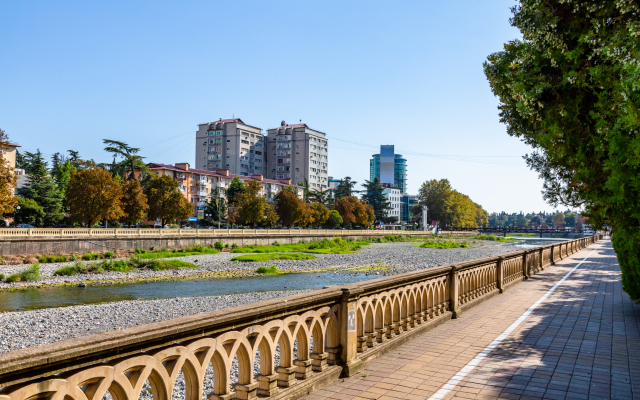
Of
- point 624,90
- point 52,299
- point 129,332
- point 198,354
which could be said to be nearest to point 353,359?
point 198,354

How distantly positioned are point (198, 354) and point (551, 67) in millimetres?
8669

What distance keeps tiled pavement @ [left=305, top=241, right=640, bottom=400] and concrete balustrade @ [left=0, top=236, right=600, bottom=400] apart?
1.04 feet

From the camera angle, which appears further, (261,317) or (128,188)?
(128,188)

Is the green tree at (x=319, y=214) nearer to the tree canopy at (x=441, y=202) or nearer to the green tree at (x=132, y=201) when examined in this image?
the green tree at (x=132, y=201)

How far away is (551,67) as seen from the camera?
9422 mm

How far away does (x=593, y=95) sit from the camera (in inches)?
330

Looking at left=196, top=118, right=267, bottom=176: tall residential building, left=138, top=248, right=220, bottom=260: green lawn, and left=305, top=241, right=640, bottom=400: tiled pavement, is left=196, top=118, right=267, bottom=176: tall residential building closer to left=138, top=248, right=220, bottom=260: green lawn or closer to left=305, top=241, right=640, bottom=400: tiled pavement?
left=138, top=248, right=220, bottom=260: green lawn

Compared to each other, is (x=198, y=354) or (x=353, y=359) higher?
(x=198, y=354)

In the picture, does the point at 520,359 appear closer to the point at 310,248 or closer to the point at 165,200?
the point at 310,248

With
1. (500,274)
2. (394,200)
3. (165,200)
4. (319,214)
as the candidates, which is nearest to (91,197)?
(165,200)

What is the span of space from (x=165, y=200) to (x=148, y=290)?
38.1 metres

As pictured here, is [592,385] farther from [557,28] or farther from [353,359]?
[557,28]

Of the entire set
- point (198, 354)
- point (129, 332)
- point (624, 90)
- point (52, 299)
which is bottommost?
point (52, 299)

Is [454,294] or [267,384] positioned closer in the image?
[267,384]
